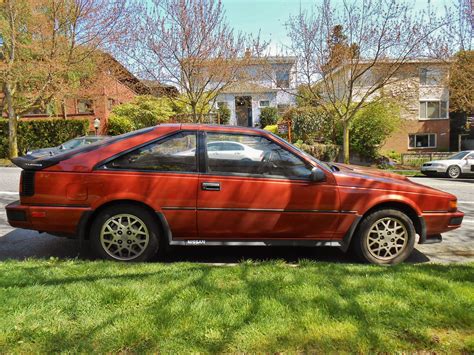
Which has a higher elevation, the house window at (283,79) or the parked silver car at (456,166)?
the house window at (283,79)

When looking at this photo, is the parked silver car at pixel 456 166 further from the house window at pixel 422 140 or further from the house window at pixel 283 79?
the house window at pixel 422 140

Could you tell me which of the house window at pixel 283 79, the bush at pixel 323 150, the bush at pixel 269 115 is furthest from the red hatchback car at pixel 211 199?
the bush at pixel 269 115

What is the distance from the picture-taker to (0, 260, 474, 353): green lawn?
8.43ft

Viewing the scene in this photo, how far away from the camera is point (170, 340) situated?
2555 mm

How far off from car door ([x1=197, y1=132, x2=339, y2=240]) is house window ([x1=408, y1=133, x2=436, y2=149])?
31160mm

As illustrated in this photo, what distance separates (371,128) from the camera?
80.0 ft

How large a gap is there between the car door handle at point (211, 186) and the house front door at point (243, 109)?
94.7 ft

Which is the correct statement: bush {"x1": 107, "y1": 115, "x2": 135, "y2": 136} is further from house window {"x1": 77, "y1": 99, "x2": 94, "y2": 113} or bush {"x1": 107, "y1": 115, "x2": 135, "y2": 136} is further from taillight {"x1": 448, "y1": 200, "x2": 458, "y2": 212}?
taillight {"x1": 448, "y1": 200, "x2": 458, "y2": 212}

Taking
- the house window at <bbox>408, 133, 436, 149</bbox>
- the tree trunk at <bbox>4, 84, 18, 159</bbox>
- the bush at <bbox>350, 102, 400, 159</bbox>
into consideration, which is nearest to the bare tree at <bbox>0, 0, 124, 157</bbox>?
the tree trunk at <bbox>4, 84, 18, 159</bbox>

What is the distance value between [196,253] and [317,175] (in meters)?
1.83

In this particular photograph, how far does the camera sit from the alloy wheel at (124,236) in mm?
4328

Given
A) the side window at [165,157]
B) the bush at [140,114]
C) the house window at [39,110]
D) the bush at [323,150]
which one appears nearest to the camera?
the side window at [165,157]

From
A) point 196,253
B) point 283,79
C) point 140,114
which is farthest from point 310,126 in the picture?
point 196,253

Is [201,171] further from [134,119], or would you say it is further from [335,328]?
[134,119]
